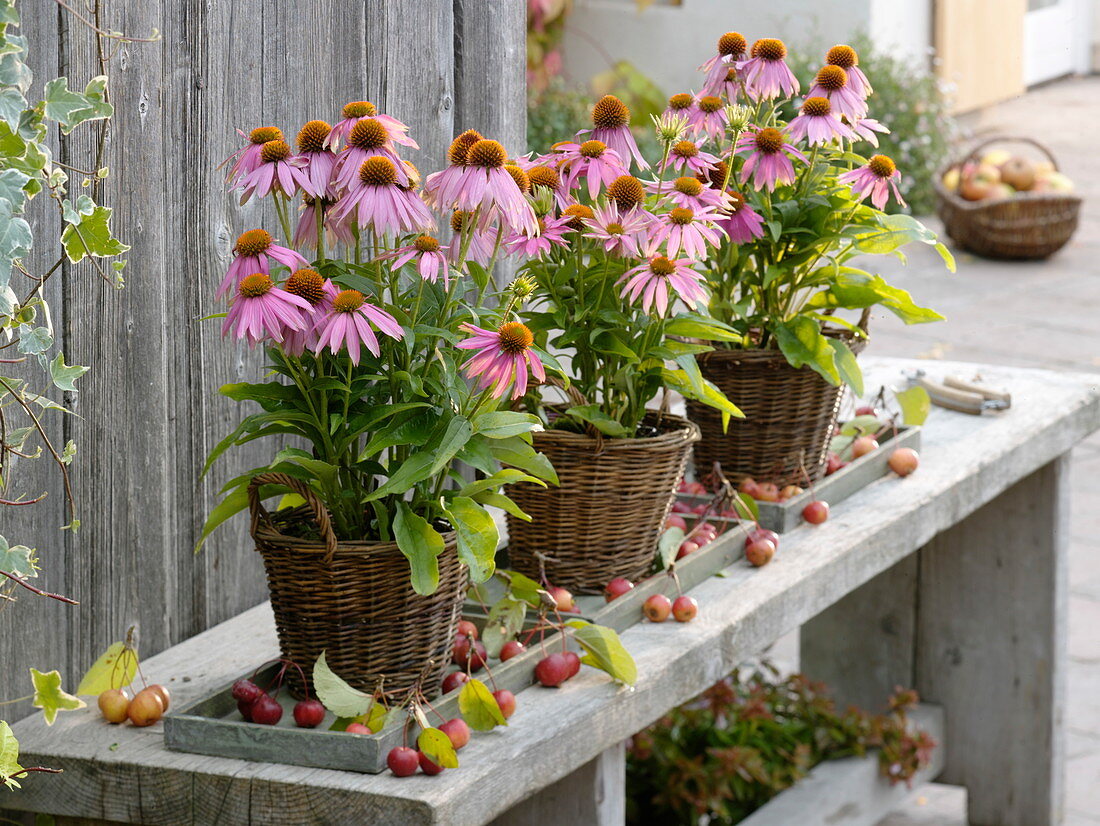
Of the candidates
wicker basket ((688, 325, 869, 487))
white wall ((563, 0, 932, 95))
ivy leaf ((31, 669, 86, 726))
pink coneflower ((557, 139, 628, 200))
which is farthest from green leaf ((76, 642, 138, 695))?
white wall ((563, 0, 932, 95))

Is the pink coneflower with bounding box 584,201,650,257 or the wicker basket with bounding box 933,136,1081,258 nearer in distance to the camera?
the pink coneflower with bounding box 584,201,650,257

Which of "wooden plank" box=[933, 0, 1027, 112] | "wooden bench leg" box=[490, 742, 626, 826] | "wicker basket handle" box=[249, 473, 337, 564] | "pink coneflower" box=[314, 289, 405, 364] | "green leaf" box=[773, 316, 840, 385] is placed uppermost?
"wooden plank" box=[933, 0, 1027, 112]

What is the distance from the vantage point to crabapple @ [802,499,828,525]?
1.99 meters

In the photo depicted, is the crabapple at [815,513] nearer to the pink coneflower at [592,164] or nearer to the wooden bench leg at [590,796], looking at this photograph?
the wooden bench leg at [590,796]

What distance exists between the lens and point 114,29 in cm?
149

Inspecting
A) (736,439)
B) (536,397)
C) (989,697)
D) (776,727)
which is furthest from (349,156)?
(989,697)

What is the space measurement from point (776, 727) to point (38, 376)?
164 cm

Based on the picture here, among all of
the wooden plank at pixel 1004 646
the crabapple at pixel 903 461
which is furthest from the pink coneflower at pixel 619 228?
the wooden plank at pixel 1004 646

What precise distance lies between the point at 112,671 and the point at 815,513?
2.96 ft

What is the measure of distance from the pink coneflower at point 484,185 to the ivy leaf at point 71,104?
309 mm

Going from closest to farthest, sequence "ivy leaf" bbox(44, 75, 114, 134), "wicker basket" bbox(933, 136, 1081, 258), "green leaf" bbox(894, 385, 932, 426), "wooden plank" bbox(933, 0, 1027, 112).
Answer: "ivy leaf" bbox(44, 75, 114, 134) < "green leaf" bbox(894, 385, 932, 426) < "wicker basket" bbox(933, 136, 1081, 258) < "wooden plank" bbox(933, 0, 1027, 112)

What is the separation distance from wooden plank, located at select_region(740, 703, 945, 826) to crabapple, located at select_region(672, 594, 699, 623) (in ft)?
3.02

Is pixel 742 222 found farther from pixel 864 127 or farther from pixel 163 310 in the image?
pixel 163 310

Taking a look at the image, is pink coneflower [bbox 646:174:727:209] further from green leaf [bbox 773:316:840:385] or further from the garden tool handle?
the garden tool handle
